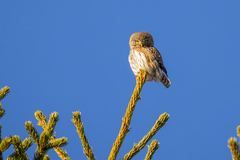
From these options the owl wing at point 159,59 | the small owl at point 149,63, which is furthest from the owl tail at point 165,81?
the owl wing at point 159,59

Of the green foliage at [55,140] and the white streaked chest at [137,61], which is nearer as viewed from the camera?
the green foliage at [55,140]

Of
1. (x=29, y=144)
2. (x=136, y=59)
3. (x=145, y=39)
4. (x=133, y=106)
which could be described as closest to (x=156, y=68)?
(x=136, y=59)

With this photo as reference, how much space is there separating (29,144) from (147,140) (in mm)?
963

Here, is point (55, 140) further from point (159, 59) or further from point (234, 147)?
point (159, 59)

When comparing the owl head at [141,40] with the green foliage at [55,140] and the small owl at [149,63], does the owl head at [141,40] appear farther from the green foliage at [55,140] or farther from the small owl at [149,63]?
the green foliage at [55,140]

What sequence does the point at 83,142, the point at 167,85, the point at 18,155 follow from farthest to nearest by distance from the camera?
the point at 167,85 → the point at 83,142 → the point at 18,155

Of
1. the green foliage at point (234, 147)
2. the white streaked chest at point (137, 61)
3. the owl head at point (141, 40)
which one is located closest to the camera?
the green foliage at point (234, 147)

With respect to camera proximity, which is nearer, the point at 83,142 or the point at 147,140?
the point at 83,142

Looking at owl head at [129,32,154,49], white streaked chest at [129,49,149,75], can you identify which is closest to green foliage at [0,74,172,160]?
white streaked chest at [129,49,149,75]

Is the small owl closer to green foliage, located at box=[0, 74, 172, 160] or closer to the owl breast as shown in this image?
the owl breast

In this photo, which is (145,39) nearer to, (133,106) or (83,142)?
(133,106)

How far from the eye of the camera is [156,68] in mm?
5531

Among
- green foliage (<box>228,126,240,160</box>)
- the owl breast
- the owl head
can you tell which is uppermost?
the owl head

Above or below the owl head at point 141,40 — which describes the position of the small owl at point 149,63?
below
